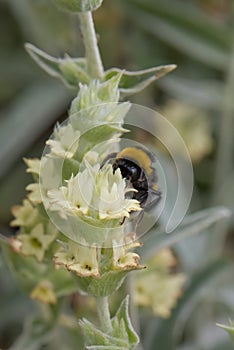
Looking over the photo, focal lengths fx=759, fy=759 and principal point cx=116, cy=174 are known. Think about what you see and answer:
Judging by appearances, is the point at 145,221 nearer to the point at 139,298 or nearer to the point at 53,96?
the point at 139,298

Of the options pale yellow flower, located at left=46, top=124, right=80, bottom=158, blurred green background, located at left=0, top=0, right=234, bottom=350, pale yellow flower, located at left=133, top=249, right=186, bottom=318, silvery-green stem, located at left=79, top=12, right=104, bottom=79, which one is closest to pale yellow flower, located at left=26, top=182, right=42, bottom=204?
pale yellow flower, located at left=46, top=124, right=80, bottom=158

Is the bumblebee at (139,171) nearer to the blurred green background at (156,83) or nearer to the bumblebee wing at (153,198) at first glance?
the bumblebee wing at (153,198)

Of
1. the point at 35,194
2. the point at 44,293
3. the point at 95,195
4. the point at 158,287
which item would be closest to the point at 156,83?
the point at 158,287

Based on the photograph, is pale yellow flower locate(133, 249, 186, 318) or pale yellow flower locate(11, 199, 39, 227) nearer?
pale yellow flower locate(11, 199, 39, 227)

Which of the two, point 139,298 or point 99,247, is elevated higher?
point 99,247

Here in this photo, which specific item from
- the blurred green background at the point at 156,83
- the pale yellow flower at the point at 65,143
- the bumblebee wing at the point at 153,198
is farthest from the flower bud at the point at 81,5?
the blurred green background at the point at 156,83

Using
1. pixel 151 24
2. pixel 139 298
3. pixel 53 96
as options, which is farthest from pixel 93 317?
pixel 151 24

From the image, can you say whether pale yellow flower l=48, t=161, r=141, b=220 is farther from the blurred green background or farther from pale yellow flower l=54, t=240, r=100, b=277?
the blurred green background
